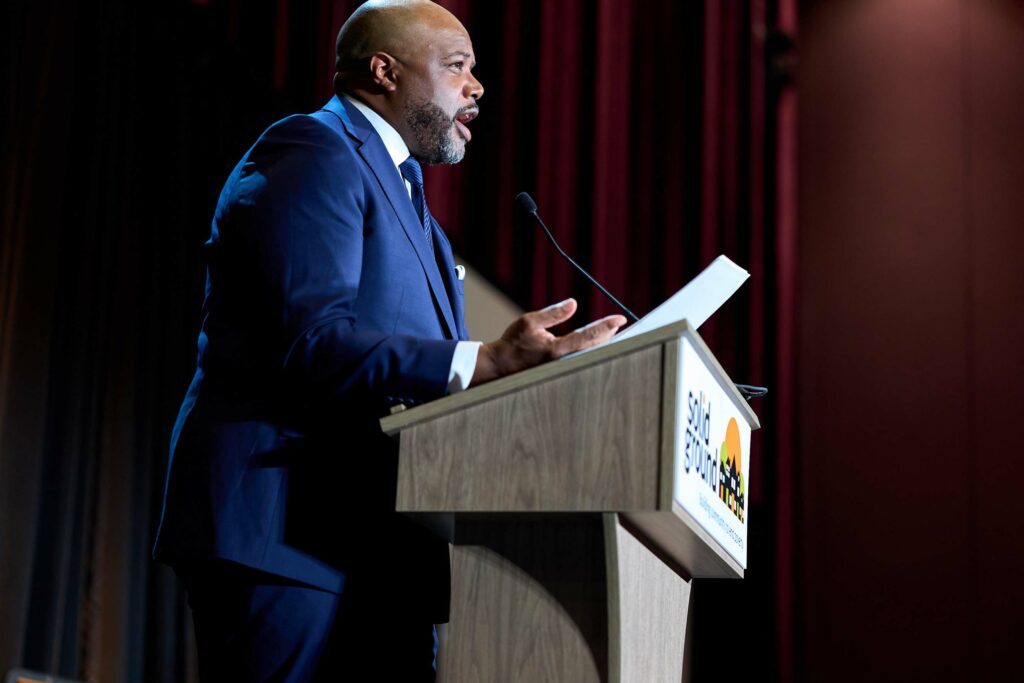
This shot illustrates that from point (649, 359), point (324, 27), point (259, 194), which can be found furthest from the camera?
point (324, 27)

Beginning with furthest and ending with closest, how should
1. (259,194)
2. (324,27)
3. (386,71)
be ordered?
(324,27), (386,71), (259,194)

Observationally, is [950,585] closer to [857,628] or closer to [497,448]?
[857,628]

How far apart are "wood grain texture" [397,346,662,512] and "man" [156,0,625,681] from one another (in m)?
0.08

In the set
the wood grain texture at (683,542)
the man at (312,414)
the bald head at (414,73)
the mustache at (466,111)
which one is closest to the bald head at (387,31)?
the bald head at (414,73)

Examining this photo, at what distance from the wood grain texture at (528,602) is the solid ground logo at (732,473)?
0.65 ft

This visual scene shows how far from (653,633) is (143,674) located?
5.58 ft

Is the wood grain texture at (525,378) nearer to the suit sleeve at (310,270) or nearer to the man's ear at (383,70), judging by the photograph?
the suit sleeve at (310,270)

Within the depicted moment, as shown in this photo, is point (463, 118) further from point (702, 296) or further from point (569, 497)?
point (569, 497)

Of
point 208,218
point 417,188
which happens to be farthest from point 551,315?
point 208,218

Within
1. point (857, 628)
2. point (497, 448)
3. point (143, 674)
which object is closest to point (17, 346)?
point (143, 674)

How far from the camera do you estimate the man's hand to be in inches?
53.5

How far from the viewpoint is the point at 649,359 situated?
128 centimetres

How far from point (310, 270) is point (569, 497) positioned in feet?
1.47

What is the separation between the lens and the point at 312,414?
153 centimetres
